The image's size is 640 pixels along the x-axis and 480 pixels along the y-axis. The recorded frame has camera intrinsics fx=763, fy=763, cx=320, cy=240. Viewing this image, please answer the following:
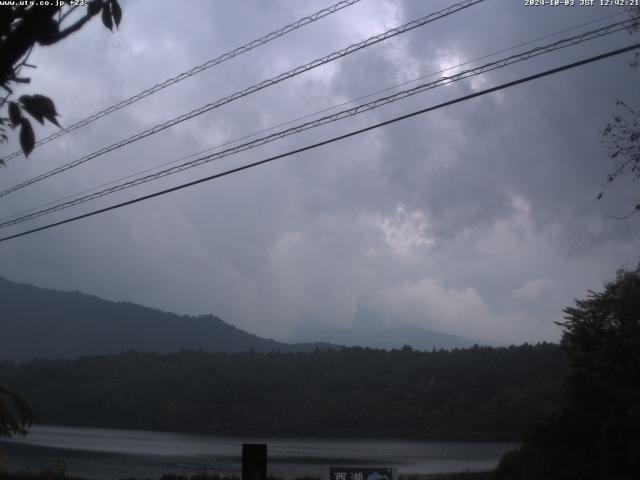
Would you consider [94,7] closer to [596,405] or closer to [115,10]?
[115,10]

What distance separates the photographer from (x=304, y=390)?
89938 millimetres

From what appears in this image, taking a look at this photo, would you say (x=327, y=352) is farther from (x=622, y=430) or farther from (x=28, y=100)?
(x=28, y=100)

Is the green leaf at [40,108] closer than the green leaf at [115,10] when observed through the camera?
Yes

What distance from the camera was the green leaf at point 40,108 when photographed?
143 inches

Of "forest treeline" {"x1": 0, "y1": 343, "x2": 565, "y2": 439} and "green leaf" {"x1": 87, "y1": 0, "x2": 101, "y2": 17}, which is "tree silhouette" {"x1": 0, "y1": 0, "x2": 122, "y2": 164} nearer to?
"green leaf" {"x1": 87, "y1": 0, "x2": 101, "y2": 17}

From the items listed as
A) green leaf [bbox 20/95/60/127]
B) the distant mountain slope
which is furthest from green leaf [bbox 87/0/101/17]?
the distant mountain slope

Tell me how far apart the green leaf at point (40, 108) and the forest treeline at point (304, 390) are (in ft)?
174

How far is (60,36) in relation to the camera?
367cm

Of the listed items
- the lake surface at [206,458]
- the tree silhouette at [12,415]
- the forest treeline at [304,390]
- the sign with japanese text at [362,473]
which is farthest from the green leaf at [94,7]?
the forest treeline at [304,390]

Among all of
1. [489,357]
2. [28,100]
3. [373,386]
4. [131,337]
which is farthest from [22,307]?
[28,100]

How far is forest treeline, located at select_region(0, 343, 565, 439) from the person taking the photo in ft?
208

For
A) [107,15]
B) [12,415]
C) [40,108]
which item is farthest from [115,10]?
[12,415]

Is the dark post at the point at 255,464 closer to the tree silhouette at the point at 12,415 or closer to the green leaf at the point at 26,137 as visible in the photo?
the tree silhouette at the point at 12,415

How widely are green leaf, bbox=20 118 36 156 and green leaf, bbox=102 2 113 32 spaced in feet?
2.37
